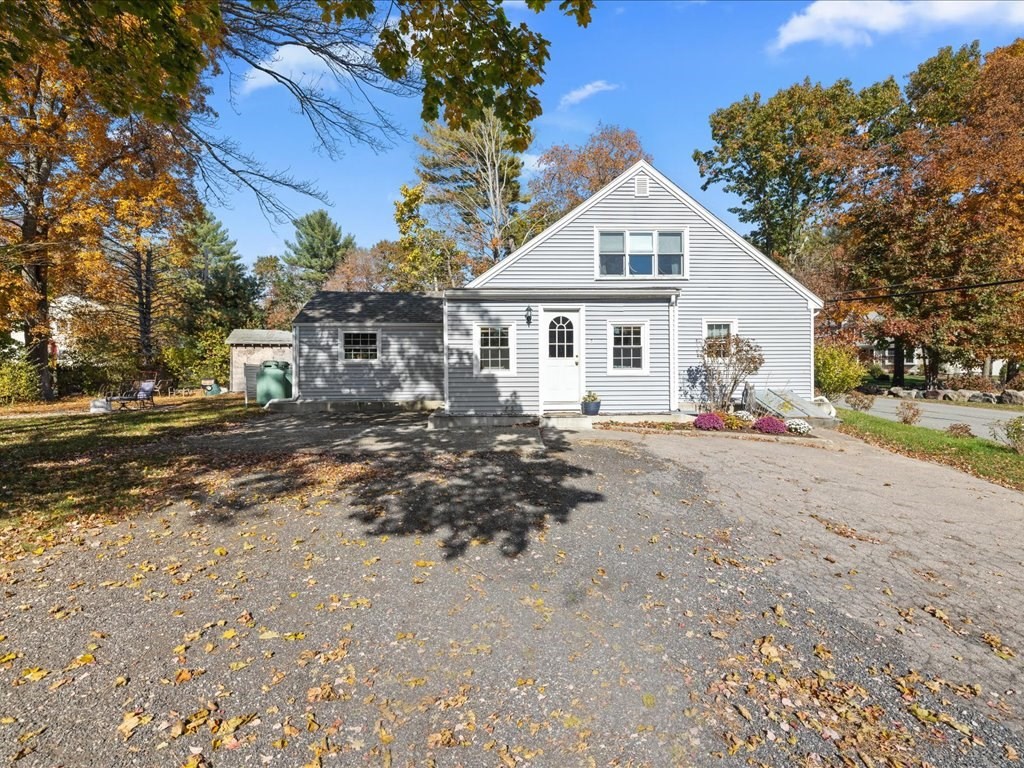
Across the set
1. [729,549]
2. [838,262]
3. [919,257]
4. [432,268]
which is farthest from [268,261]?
[729,549]

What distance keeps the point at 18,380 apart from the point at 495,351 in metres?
16.8

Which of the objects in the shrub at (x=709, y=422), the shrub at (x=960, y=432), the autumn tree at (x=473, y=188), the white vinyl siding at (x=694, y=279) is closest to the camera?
the shrub at (x=709, y=422)

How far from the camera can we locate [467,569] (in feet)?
14.3

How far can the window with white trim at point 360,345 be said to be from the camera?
658 inches

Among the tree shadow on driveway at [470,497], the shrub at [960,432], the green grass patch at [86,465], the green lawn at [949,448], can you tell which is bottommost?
the green lawn at [949,448]

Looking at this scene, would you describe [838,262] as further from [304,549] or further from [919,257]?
[304,549]

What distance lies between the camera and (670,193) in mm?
14711

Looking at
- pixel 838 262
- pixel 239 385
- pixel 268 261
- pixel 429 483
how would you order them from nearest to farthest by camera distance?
pixel 429 483 → pixel 239 385 → pixel 838 262 → pixel 268 261

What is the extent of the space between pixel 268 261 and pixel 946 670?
5579 centimetres

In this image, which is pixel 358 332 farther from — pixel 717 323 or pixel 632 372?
pixel 717 323

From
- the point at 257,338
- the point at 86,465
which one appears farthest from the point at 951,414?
the point at 257,338

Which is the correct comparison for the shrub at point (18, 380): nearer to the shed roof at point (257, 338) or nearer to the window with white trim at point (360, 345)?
the shed roof at point (257, 338)

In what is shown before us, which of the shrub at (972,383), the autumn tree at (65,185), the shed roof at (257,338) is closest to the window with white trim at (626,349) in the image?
the autumn tree at (65,185)

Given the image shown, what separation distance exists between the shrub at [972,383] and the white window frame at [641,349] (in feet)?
66.7
